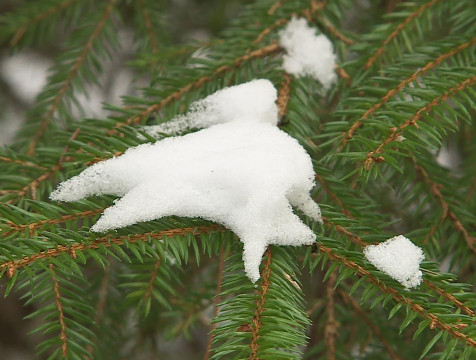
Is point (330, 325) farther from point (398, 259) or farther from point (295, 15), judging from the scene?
point (295, 15)

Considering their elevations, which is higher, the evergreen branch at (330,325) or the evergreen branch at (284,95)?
the evergreen branch at (284,95)

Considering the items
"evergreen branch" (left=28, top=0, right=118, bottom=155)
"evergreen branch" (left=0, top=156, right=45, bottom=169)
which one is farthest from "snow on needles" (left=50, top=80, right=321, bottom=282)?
"evergreen branch" (left=28, top=0, right=118, bottom=155)

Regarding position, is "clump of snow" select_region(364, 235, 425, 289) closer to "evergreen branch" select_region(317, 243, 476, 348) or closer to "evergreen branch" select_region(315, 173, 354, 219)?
"evergreen branch" select_region(317, 243, 476, 348)

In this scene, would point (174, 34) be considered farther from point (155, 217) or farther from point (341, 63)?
point (155, 217)

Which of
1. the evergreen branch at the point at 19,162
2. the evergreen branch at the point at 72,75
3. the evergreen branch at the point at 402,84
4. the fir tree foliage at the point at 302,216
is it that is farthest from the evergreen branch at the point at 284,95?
the evergreen branch at the point at 72,75

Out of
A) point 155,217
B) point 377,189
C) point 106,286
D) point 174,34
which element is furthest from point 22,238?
point 174,34

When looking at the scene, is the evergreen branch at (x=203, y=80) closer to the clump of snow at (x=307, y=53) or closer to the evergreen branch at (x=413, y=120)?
the clump of snow at (x=307, y=53)
